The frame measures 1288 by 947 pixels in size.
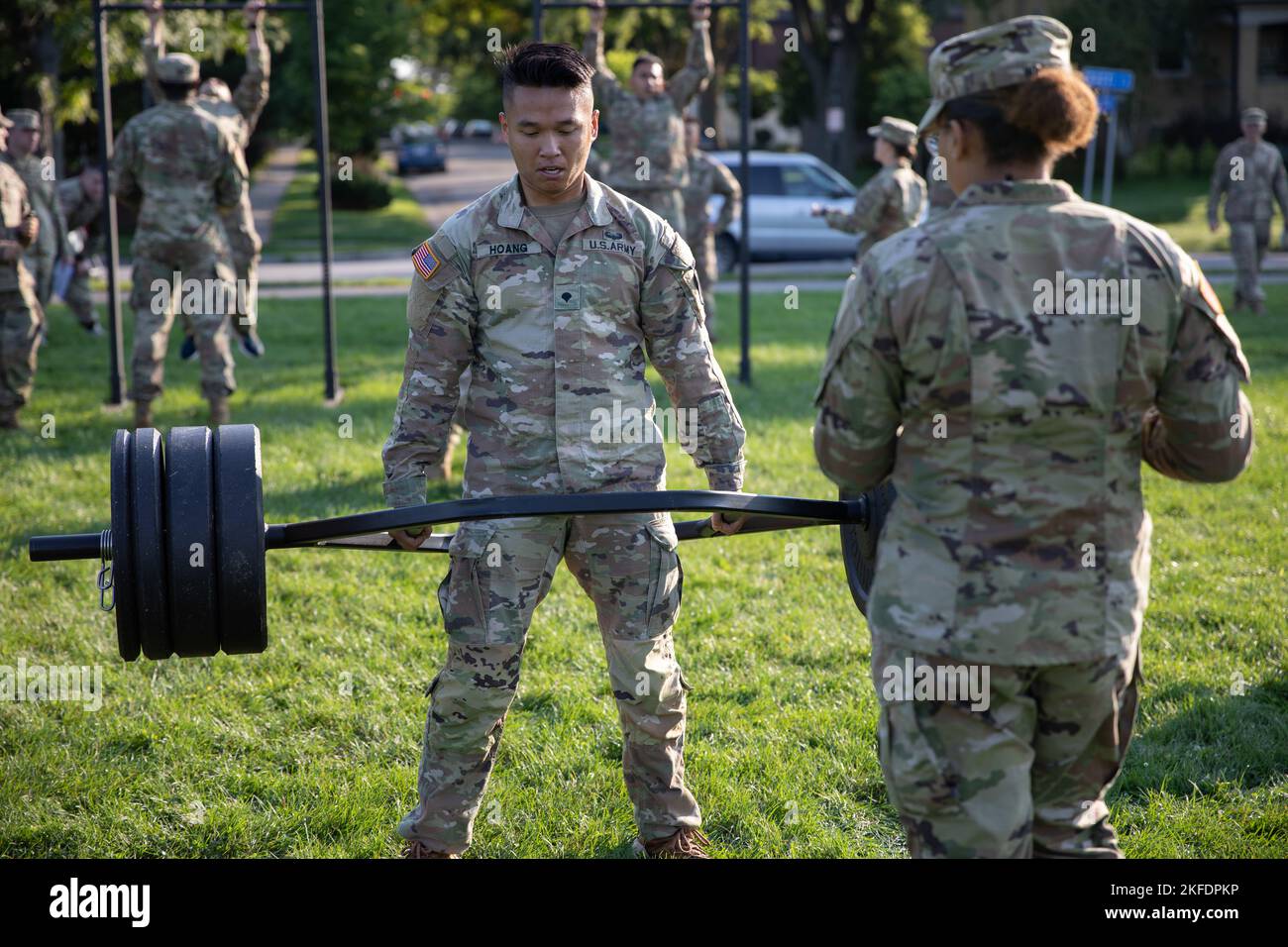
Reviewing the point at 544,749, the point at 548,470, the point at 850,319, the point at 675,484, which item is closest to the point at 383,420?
the point at 675,484

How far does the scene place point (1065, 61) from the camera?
2.67 metres

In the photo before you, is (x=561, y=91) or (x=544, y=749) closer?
(x=561, y=91)

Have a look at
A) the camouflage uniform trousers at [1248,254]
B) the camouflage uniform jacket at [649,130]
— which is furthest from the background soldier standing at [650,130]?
the camouflage uniform trousers at [1248,254]

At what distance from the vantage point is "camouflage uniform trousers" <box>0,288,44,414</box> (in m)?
10.1

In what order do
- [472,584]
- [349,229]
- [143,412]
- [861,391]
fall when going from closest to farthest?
[861,391], [472,584], [143,412], [349,229]

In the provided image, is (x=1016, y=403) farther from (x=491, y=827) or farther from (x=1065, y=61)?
(x=491, y=827)

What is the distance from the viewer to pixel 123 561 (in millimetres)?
3332

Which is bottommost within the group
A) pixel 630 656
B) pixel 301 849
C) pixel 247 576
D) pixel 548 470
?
pixel 301 849

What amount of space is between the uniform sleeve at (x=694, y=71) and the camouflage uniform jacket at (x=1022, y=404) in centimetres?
858

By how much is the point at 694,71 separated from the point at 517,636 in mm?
8630

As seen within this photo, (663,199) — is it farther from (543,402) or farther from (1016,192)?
(1016,192)

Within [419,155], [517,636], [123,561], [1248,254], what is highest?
[419,155]

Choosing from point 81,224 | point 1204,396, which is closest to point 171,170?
point 81,224

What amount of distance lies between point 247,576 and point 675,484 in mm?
5073
